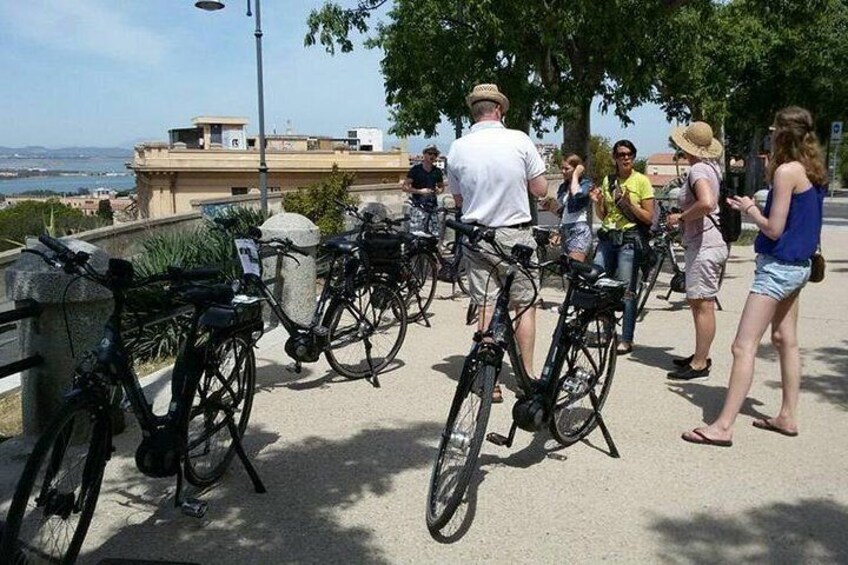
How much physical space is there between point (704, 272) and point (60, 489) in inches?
173

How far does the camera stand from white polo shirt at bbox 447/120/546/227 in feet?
15.9

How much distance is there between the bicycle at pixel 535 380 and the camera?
11.5ft

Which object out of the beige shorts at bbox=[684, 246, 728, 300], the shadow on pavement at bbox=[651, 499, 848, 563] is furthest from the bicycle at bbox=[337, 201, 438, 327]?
the shadow on pavement at bbox=[651, 499, 848, 563]

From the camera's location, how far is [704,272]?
5680 millimetres

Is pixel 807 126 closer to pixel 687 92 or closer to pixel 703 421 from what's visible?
pixel 703 421

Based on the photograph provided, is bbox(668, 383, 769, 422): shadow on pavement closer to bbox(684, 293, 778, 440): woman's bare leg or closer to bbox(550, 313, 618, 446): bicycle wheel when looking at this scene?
bbox(684, 293, 778, 440): woman's bare leg

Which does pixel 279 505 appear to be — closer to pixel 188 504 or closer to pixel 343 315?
pixel 188 504

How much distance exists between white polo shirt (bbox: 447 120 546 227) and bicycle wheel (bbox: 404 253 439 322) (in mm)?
2920

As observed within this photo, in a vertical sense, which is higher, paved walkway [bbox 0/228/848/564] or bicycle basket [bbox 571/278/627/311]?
bicycle basket [bbox 571/278/627/311]

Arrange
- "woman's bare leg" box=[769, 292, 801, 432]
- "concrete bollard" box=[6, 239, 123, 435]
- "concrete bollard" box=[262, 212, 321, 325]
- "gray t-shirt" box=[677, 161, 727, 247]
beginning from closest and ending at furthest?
1. "concrete bollard" box=[6, 239, 123, 435]
2. "woman's bare leg" box=[769, 292, 801, 432]
3. "gray t-shirt" box=[677, 161, 727, 247]
4. "concrete bollard" box=[262, 212, 321, 325]

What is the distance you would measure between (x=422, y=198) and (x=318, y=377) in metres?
5.77

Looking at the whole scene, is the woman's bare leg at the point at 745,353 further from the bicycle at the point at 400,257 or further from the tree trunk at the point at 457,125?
the tree trunk at the point at 457,125

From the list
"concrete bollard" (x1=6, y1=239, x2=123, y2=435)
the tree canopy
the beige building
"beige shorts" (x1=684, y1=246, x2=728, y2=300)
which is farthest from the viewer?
the beige building

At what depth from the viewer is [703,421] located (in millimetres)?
5016
